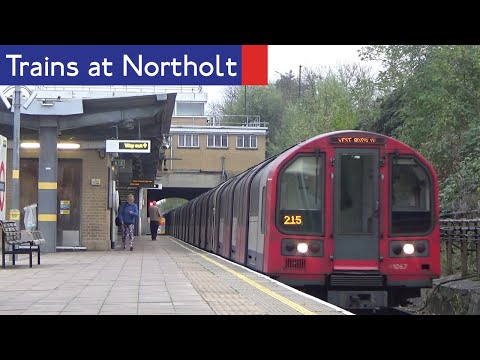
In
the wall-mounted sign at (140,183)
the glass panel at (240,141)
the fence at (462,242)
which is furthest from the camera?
the glass panel at (240,141)

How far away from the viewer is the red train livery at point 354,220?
1170 cm

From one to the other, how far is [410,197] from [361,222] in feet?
2.87

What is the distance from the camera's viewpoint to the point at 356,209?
1205 cm

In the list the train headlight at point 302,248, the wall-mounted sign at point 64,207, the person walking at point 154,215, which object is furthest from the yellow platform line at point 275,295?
the person walking at point 154,215

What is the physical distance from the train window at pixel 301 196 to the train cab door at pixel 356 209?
0.87ft

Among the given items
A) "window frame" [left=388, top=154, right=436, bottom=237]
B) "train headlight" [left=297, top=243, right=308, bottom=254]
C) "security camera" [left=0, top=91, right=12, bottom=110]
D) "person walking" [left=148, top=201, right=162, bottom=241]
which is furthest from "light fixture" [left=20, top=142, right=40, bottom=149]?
"window frame" [left=388, top=154, right=436, bottom=237]

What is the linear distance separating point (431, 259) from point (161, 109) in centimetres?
1216

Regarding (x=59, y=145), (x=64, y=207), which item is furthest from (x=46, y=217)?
(x=59, y=145)

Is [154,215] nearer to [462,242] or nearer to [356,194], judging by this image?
[462,242]

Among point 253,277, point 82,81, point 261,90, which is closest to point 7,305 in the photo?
point 253,277

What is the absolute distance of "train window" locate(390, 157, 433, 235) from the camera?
38.9 feet

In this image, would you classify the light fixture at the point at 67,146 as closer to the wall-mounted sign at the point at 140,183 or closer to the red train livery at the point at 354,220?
the red train livery at the point at 354,220
